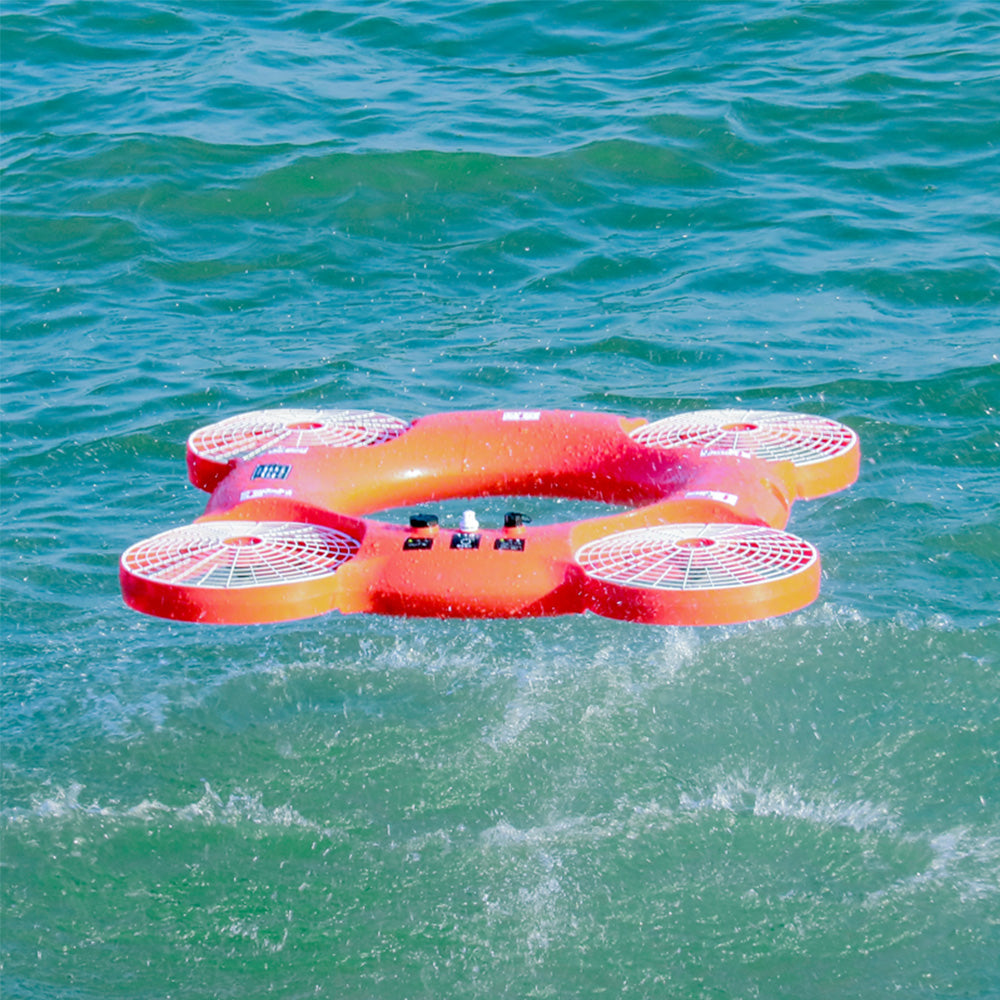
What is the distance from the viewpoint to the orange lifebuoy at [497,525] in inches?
171

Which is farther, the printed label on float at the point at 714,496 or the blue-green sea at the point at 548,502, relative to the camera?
the printed label on float at the point at 714,496

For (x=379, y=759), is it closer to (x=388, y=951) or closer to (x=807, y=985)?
(x=388, y=951)

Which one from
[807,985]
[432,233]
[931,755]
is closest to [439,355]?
[432,233]

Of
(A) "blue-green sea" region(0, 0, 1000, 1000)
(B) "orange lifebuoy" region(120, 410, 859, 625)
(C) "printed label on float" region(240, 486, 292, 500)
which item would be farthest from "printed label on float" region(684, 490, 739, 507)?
(C) "printed label on float" region(240, 486, 292, 500)

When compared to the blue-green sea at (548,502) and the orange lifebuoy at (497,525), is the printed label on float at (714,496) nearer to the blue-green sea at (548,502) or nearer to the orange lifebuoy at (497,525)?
the orange lifebuoy at (497,525)

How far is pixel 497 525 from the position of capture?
231 inches

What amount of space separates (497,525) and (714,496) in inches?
50.3

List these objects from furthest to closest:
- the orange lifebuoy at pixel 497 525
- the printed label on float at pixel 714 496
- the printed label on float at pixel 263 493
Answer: the printed label on float at pixel 263 493 → the printed label on float at pixel 714 496 → the orange lifebuoy at pixel 497 525

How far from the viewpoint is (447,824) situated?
4.33m

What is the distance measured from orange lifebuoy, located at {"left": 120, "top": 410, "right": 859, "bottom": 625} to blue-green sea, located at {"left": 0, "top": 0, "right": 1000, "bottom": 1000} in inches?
19.2

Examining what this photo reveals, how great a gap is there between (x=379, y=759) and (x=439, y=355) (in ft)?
10.1

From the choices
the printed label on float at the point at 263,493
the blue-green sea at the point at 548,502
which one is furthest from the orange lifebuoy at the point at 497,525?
the blue-green sea at the point at 548,502

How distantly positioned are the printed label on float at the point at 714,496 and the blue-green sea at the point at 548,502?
0.57 metres

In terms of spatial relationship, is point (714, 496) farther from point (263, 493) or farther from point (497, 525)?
point (263, 493)
